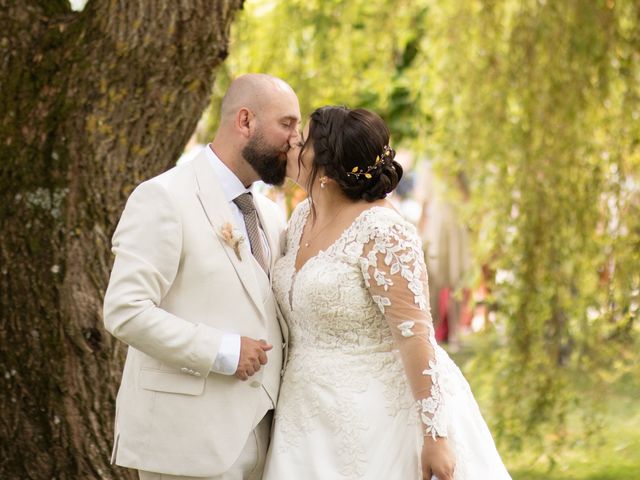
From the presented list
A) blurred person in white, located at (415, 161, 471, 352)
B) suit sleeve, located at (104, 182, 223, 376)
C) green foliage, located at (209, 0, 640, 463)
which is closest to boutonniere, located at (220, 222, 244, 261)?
suit sleeve, located at (104, 182, 223, 376)

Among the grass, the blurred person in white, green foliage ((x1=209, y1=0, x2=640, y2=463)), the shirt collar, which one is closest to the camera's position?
the shirt collar

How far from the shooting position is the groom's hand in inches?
131

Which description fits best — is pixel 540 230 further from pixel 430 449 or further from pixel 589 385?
pixel 430 449

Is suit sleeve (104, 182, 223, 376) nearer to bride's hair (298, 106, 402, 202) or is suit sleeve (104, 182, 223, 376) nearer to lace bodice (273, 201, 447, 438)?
lace bodice (273, 201, 447, 438)

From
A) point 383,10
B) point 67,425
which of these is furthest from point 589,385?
point 67,425

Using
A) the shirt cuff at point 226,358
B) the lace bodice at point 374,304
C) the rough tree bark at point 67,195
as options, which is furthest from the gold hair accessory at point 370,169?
the rough tree bark at point 67,195

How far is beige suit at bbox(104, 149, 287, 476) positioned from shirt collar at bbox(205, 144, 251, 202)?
0.14 metres

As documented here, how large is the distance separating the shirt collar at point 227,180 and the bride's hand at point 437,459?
92cm

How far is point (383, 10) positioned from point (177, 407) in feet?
14.1

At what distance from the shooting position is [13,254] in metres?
4.28

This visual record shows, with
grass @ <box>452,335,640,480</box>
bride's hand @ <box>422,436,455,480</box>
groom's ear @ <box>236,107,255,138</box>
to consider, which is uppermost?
groom's ear @ <box>236,107,255,138</box>

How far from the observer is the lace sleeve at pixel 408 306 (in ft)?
10.7

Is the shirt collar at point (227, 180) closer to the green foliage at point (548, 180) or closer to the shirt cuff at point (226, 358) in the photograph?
the shirt cuff at point (226, 358)

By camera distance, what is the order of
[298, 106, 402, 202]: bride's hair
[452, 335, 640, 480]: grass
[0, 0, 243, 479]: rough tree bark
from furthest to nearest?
[452, 335, 640, 480]: grass
[0, 0, 243, 479]: rough tree bark
[298, 106, 402, 202]: bride's hair
